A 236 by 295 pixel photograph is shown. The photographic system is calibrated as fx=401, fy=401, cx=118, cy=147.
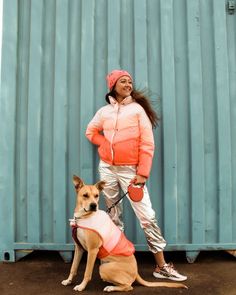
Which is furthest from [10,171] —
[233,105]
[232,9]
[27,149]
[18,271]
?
[232,9]

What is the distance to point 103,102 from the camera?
4652 millimetres

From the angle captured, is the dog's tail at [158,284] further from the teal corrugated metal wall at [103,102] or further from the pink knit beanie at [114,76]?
the pink knit beanie at [114,76]

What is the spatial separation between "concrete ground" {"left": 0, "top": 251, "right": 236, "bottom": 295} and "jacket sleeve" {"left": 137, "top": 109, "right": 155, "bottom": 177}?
3.71ft

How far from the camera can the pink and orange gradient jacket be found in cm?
412

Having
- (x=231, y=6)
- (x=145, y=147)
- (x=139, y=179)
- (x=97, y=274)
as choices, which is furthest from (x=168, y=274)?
(x=231, y=6)

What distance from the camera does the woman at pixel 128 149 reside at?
13.6ft

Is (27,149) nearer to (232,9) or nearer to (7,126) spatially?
(7,126)

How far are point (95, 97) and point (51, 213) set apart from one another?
1.44m

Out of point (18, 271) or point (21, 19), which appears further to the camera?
point (21, 19)

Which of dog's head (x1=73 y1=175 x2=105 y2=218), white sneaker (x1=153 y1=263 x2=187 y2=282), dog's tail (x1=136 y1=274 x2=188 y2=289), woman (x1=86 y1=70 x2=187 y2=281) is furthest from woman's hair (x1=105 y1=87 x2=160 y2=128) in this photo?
dog's tail (x1=136 y1=274 x2=188 y2=289)

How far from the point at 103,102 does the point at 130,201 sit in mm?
1201

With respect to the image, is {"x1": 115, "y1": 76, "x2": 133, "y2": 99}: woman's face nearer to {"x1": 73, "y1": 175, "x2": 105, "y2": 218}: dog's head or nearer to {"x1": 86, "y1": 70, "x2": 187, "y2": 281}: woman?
{"x1": 86, "y1": 70, "x2": 187, "y2": 281}: woman

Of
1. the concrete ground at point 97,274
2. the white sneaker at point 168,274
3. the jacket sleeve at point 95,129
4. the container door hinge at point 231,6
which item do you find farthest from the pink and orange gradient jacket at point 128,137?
the container door hinge at point 231,6

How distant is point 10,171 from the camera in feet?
15.3
